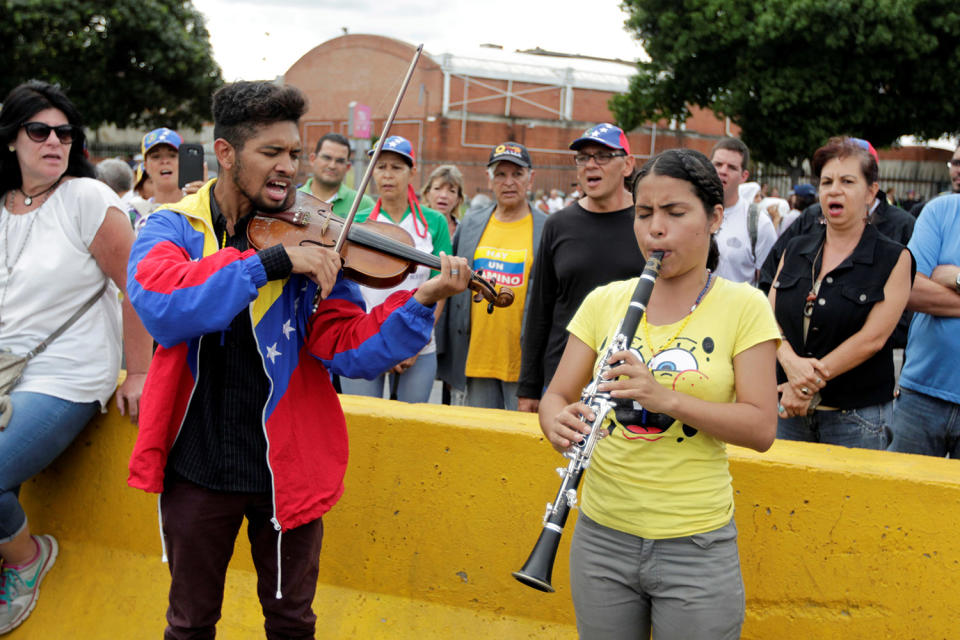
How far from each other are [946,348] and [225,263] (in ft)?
10.3

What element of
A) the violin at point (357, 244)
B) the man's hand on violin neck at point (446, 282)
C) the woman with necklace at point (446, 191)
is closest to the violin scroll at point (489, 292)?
the violin at point (357, 244)

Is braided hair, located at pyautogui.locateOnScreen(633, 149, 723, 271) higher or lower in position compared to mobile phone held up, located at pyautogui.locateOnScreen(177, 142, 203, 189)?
lower

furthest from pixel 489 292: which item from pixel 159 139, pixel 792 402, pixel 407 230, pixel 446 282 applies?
pixel 159 139

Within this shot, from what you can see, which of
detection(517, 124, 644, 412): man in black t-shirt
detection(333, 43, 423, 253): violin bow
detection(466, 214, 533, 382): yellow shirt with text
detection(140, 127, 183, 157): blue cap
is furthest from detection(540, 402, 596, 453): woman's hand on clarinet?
detection(140, 127, 183, 157): blue cap

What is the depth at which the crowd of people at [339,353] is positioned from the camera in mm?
2240

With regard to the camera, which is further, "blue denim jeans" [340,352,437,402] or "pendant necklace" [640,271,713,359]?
"blue denim jeans" [340,352,437,402]

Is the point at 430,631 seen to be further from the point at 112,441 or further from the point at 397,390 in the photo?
the point at 397,390

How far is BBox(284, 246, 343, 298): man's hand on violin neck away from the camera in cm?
237

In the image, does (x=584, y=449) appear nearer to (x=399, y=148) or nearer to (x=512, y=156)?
(x=512, y=156)

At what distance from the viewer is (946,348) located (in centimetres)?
365

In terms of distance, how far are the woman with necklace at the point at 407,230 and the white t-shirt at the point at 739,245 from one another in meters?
1.80

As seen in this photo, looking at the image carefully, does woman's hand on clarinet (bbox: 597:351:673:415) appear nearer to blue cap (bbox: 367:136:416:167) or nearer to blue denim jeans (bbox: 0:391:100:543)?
blue denim jeans (bbox: 0:391:100:543)

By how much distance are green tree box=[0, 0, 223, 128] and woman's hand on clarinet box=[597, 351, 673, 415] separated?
2945 centimetres

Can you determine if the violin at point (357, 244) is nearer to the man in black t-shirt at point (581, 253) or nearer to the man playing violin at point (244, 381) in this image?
the man playing violin at point (244, 381)
